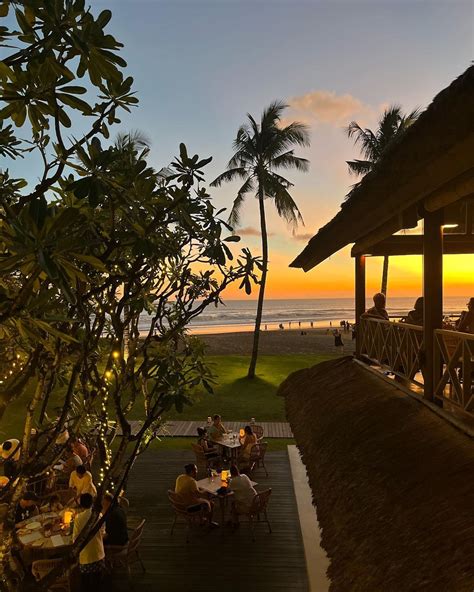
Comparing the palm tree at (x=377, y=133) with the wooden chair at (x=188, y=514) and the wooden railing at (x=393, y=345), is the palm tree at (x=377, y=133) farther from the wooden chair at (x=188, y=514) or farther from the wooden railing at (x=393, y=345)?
the wooden chair at (x=188, y=514)

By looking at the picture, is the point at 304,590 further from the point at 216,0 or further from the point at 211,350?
the point at 211,350

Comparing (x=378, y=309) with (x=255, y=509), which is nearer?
(x=378, y=309)

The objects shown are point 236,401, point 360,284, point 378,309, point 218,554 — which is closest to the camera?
point 378,309

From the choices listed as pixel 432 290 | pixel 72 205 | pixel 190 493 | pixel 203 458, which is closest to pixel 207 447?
pixel 203 458

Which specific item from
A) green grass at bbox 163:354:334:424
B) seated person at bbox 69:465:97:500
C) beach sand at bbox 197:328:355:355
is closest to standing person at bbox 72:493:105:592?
seated person at bbox 69:465:97:500

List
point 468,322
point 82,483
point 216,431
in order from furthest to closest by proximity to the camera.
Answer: point 216,431
point 82,483
point 468,322

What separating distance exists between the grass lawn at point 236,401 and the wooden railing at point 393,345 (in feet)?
20.5

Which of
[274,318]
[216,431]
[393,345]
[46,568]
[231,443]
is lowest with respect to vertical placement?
[46,568]

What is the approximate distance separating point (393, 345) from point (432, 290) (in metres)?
1.56

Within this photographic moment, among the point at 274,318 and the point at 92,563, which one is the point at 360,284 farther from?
the point at 274,318

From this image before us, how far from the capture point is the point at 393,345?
6.17m

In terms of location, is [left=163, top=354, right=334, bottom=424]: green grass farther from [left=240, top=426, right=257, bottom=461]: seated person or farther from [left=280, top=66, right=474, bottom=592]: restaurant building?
[left=280, top=66, right=474, bottom=592]: restaurant building

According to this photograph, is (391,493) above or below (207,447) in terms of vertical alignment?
above

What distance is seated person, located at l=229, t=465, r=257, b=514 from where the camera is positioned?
876 centimetres
